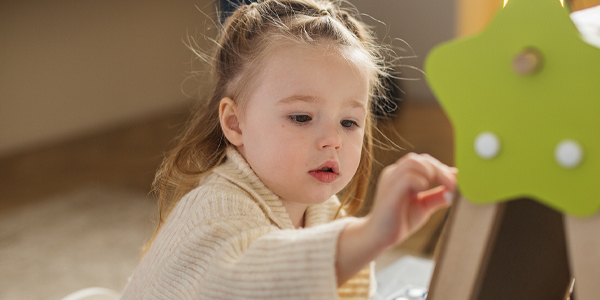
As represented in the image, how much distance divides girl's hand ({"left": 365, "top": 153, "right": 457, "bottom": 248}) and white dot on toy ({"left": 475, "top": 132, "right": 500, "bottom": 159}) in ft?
0.19

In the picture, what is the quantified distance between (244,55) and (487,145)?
1.63ft

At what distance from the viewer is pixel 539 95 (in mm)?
410

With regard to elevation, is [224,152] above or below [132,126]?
above

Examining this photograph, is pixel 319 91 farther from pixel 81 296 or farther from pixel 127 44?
pixel 127 44

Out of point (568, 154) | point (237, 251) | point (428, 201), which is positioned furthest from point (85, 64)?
point (568, 154)

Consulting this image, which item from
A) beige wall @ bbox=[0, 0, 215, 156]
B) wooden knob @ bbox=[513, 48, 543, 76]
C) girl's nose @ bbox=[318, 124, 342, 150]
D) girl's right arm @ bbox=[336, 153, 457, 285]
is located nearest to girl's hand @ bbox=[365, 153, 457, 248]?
girl's right arm @ bbox=[336, 153, 457, 285]

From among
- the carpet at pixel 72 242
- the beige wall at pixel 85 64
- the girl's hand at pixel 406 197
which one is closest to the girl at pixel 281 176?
the girl's hand at pixel 406 197

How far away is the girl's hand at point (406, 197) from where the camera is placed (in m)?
0.47

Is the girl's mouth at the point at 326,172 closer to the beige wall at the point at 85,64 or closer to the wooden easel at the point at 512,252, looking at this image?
the wooden easel at the point at 512,252

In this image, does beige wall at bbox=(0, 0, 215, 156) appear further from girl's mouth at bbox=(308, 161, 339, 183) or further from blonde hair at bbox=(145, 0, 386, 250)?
girl's mouth at bbox=(308, 161, 339, 183)

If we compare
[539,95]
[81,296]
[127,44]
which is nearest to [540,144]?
[539,95]

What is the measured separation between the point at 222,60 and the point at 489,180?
575mm

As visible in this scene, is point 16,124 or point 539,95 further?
point 16,124

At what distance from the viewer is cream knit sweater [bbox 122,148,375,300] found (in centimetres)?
52
